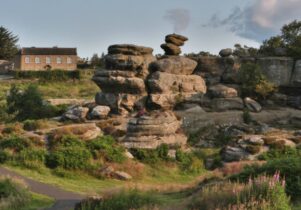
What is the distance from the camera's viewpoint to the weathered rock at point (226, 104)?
174 feet

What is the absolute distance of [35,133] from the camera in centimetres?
4066

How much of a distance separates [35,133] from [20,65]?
6970 centimetres

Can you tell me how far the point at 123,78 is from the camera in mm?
53250

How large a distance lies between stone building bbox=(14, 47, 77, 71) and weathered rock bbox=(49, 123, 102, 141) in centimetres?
6830

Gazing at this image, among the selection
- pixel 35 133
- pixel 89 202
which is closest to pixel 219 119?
pixel 35 133

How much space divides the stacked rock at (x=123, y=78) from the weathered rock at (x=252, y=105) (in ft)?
34.0

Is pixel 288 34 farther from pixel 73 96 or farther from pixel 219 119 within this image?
pixel 73 96

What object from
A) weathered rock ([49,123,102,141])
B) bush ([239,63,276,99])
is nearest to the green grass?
weathered rock ([49,123,102,141])

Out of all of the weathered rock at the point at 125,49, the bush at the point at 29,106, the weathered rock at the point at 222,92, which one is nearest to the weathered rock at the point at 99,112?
the bush at the point at 29,106

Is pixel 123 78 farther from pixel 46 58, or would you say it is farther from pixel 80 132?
pixel 46 58

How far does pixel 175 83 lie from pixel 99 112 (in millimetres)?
9164

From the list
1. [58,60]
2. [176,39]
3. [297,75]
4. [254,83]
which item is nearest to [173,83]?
[176,39]

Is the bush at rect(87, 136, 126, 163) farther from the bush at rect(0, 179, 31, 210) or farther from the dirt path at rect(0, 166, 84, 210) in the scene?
the bush at rect(0, 179, 31, 210)

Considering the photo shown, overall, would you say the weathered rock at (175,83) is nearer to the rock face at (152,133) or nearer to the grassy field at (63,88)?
the rock face at (152,133)
